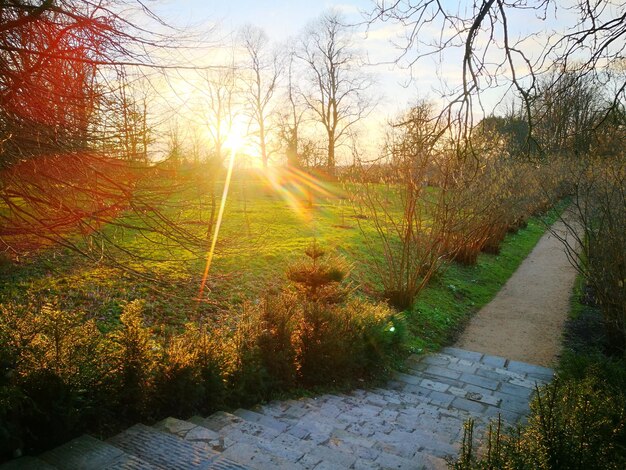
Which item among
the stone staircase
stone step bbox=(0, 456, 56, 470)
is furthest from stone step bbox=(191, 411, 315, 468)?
stone step bbox=(0, 456, 56, 470)

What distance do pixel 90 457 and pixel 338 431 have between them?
2159mm

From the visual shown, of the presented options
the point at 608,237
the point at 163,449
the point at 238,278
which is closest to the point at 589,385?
the point at 163,449

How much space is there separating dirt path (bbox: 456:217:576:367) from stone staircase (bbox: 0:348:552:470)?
1.27 meters

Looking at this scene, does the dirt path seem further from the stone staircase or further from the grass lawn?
the stone staircase

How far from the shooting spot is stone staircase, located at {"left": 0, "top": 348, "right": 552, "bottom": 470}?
115 inches

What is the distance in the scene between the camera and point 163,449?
10.1 feet

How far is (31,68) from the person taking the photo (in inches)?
151

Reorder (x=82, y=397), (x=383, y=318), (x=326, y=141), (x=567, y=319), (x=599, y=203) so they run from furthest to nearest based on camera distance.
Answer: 1. (x=326, y=141)
2. (x=567, y=319)
3. (x=599, y=203)
4. (x=383, y=318)
5. (x=82, y=397)

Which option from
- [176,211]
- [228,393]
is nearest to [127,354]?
[228,393]

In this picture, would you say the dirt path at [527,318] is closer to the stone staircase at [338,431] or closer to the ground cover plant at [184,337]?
the ground cover plant at [184,337]

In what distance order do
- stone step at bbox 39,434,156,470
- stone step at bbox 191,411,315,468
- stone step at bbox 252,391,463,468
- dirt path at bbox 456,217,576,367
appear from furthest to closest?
dirt path at bbox 456,217,576,367, stone step at bbox 252,391,463,468, stone step at bbox 191,411,315,468, stone step at bbox 39,434,156,470

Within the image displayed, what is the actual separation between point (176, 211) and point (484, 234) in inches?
491

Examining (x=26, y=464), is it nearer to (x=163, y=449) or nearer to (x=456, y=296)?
(x=163, y=449)

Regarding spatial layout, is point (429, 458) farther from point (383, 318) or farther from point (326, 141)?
point (326, 141)
